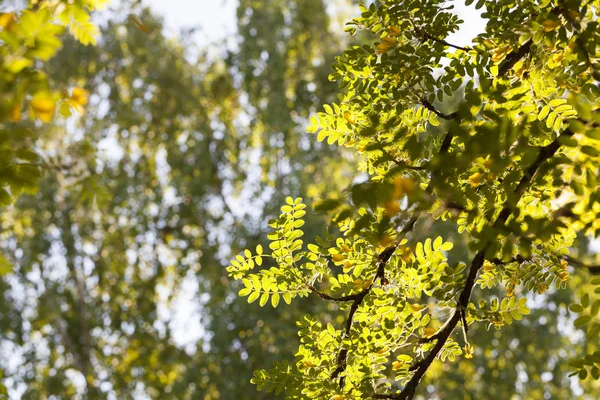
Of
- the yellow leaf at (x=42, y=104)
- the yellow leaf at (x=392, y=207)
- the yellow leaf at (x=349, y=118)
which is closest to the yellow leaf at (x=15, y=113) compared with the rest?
the yellow leaf at (x=42, y=104)

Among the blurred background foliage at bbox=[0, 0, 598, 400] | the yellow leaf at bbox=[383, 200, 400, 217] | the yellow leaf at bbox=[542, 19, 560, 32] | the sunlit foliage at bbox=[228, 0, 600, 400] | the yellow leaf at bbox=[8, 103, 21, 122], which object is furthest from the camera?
the blurred background foliage at bbox=[0, 0, 598, 400]

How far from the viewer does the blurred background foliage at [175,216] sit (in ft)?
34.1

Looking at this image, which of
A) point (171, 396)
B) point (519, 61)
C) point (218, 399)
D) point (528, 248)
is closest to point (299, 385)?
point (528, 248)

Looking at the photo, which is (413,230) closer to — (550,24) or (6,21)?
(550,24)

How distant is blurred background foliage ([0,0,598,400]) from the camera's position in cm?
1038

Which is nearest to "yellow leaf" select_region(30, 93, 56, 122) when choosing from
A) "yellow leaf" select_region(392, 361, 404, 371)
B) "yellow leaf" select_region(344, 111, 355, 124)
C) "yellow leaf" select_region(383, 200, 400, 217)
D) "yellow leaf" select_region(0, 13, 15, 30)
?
"yellow leaf" select_region(0, 13, 15, 30)

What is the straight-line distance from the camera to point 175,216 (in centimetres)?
1127

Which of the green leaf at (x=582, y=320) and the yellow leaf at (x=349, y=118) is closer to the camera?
the green leaf at (x=582, y=320)

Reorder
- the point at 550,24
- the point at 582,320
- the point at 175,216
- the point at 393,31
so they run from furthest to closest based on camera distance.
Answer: the point at 175,216, the point at 393,31, the point at 550,24, the point at 582,320

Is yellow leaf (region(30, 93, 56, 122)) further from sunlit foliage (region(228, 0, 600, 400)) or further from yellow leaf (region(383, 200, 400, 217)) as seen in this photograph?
sunlit foliage (region(228, 0, 600, 400))

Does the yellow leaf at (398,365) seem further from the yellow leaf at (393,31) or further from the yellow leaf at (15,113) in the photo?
the yellow leaf at (15,113)

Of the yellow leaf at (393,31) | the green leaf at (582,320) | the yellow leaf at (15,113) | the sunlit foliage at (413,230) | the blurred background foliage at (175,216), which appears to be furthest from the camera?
the blurred background foliage at (175,216)

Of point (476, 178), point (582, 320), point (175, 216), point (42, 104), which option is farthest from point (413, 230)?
point (175, 216)

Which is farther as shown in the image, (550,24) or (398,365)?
(398,365)
